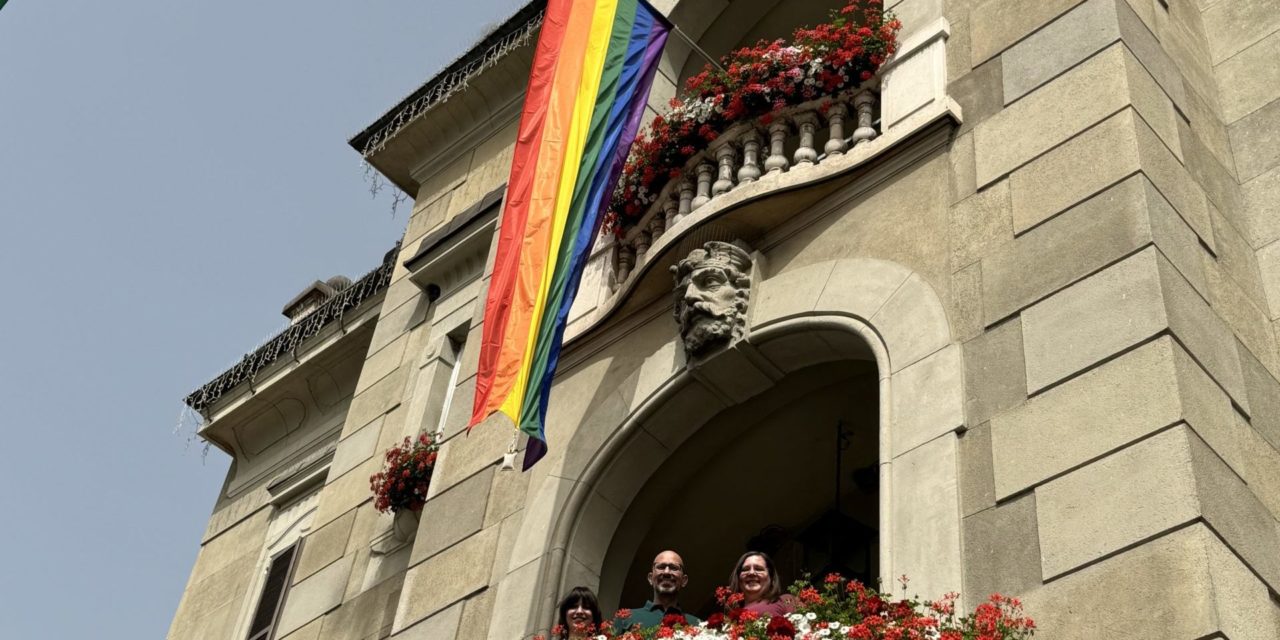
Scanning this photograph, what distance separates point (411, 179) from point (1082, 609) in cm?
1421

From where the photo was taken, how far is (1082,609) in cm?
838

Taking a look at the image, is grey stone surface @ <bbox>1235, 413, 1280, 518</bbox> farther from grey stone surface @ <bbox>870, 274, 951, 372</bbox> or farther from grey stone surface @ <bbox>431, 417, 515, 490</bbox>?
grey stone surface @ <bbox>431, 417, 515, 490</bbox>

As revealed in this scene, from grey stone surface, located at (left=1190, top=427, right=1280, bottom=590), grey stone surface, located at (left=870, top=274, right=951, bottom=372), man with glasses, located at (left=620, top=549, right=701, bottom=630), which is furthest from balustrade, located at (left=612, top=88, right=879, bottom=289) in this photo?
grey stone surface, located at (left=1190, top=427, right=1280, bottom=590)

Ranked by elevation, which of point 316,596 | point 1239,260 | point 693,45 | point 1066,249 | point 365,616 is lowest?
point 365,616

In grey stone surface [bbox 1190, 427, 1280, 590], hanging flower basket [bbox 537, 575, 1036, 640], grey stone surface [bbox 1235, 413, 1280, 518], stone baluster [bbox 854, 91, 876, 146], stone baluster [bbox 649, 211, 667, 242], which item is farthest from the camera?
Answer: stone baluster [bbox 649, 211, 667, 242]

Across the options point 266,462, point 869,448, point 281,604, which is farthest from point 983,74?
point 266,462

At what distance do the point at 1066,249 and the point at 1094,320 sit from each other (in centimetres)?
67

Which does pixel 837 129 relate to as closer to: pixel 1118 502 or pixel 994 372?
pixel 994 372

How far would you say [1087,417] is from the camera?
9133 mm

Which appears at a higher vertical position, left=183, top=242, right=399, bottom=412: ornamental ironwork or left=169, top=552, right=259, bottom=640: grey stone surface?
left=183, top=242, right=399, bottom=412: ornamental ironwork

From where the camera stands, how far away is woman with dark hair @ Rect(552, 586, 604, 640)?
10266mm

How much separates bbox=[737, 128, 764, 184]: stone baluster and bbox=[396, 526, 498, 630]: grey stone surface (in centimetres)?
328

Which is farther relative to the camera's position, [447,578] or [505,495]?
[505,495]

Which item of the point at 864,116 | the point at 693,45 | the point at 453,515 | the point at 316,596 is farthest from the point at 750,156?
the point at 316,596
